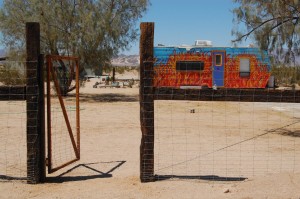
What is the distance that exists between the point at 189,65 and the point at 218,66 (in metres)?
1.74

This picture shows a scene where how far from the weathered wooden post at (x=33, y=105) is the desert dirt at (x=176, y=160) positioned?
0.96 ft

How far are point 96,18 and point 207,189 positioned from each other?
17902 millimetres

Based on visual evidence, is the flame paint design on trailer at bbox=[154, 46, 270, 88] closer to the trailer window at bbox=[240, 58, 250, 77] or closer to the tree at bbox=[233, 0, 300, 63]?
the trailer window at bbox=[240, 58, 250, 77]

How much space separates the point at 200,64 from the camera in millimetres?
23828

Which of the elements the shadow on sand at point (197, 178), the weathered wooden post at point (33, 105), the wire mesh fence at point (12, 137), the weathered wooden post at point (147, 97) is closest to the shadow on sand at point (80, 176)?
the weathered wooden post at point (33, 105)

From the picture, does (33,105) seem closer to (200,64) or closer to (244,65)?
(200,64)

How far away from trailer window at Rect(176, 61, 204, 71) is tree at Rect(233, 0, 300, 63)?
1048 cm

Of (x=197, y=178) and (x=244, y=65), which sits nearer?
(x=197, y=178)

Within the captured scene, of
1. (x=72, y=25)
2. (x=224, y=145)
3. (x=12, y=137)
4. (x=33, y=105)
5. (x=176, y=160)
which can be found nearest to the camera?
(x=33, y=105)

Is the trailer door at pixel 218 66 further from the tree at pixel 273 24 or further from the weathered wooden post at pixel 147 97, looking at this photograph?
the weathered wooden post at pixel 147 97

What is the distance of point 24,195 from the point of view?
5508 millimetres

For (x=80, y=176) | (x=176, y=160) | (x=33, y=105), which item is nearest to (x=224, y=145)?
(x=176, y=160)

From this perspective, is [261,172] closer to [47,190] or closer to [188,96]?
[188,96]

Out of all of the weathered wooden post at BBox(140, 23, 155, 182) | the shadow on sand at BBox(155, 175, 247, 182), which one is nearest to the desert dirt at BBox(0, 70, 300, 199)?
the shadow on sand at BBox(155, 175, 247, 182)
